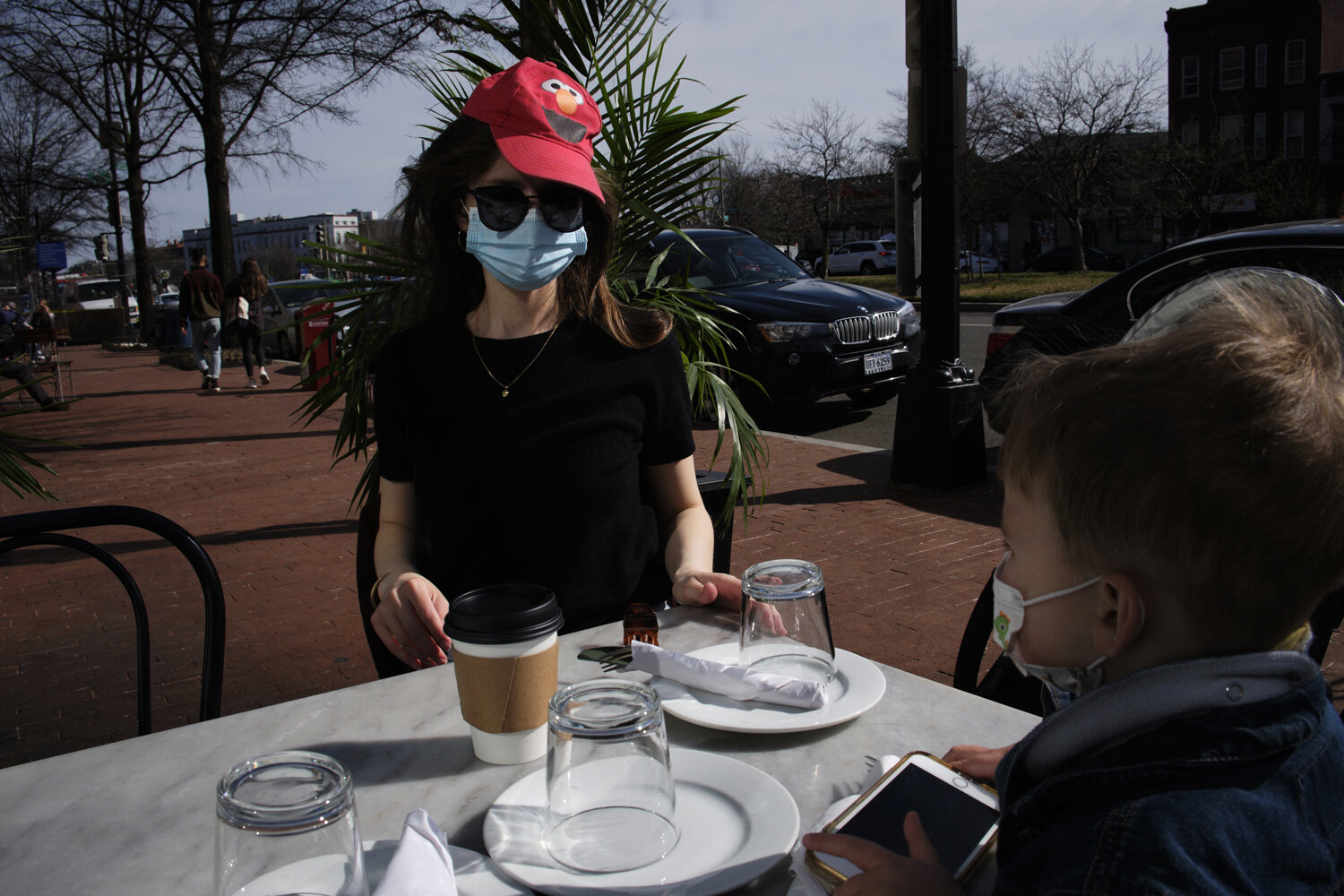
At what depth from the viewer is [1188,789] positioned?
0.89m

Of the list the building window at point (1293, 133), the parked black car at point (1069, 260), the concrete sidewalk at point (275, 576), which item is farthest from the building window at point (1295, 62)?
the concrete sidewalk at point (275, 576)

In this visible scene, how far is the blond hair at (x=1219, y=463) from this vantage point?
93cm

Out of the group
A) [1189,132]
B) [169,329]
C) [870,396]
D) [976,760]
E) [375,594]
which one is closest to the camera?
[976,760]

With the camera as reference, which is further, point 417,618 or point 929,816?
point 417,618

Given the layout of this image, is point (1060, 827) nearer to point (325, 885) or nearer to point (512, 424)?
point (325, 885)

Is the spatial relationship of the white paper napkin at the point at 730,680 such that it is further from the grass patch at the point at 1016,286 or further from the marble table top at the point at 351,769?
the grass patch at the point at 1016,286

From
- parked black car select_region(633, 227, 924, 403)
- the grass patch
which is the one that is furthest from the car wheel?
the grass patch

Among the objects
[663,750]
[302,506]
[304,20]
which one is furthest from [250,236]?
[663,750]

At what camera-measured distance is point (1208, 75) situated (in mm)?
48656

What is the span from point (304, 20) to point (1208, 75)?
152 ft

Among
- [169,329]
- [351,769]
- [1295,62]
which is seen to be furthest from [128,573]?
[1295,62]

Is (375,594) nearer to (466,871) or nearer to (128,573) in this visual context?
(128,573)

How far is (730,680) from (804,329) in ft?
25.8

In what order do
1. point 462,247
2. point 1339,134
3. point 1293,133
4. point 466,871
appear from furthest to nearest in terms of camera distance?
1. point 1293,133
2. point 1339,134
3. point 462,247
4. point 466,871
